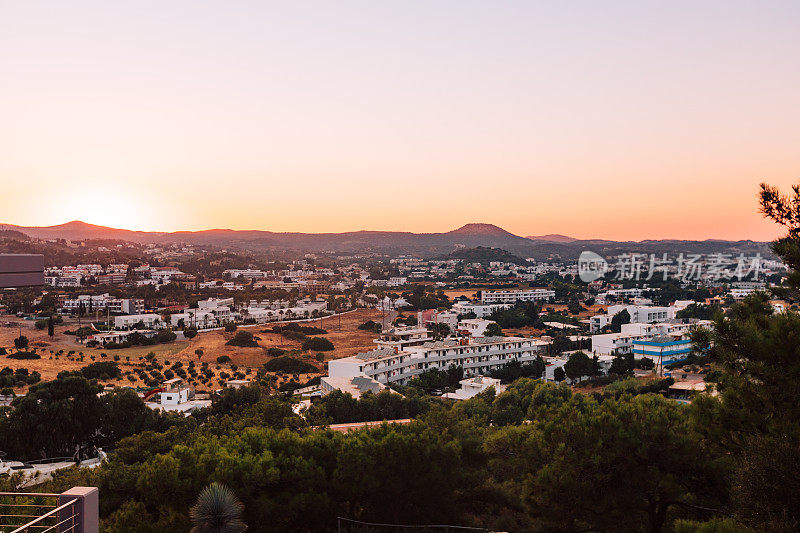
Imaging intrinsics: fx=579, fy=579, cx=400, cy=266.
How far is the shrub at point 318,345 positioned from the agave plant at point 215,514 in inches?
1353

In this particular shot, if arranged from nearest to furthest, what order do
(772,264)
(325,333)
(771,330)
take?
(771,330) → (325,333) → (772,264)

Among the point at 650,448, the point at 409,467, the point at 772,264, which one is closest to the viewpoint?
the point at 650,448

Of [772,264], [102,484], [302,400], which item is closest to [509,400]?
[302,400]

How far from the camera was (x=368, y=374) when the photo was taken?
2817 centimetres

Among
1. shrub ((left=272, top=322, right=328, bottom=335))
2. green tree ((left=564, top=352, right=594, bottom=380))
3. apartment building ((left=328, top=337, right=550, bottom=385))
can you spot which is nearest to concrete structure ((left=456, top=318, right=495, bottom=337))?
apartment building ((left=328, top=337, right=550, bottom=385))

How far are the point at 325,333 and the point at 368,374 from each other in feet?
70.6

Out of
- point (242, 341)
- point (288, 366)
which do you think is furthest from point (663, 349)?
point (242, 341)

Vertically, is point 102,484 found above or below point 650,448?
below

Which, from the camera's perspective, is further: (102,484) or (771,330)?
(102,484)

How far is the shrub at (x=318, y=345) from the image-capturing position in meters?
41.7

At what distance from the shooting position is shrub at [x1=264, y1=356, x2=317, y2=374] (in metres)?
34.2

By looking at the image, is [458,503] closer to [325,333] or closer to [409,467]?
[409,467]

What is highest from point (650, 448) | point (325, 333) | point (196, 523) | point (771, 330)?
point (771, 330)

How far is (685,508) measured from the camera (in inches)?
308
